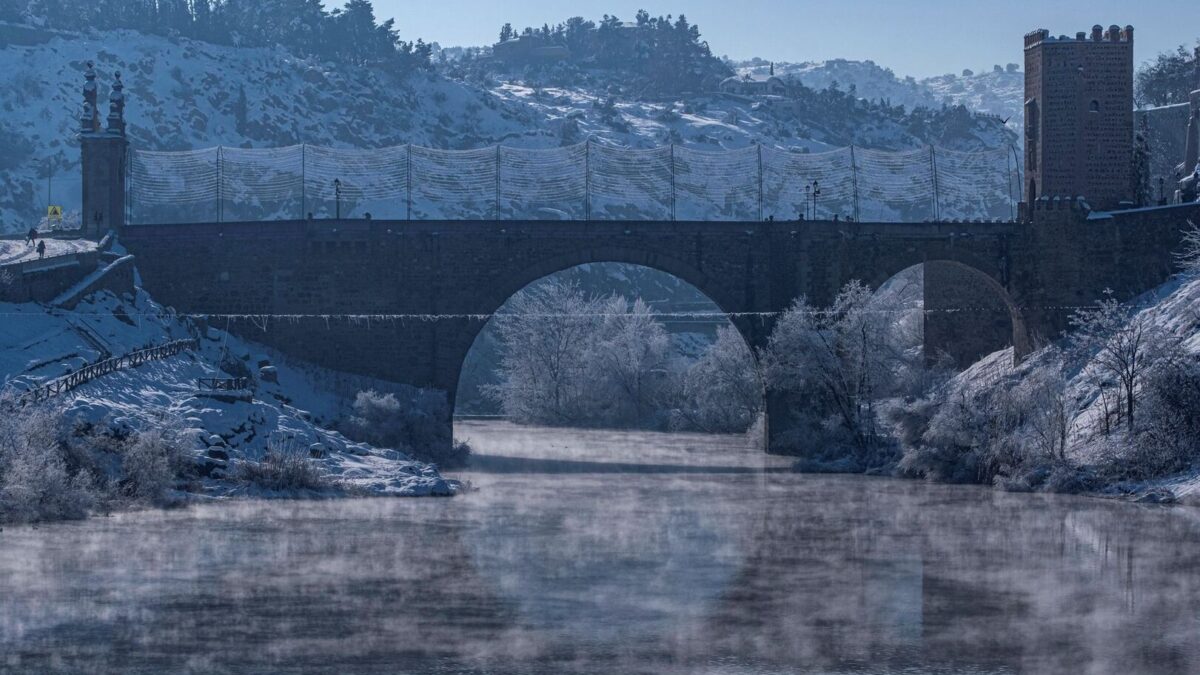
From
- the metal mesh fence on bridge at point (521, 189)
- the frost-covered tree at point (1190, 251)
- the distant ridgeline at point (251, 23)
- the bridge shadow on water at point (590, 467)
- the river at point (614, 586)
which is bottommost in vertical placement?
the river at point (614, 586)

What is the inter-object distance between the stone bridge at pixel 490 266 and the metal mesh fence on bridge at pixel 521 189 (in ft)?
216

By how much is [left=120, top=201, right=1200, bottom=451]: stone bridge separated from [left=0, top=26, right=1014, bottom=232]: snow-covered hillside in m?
72.5

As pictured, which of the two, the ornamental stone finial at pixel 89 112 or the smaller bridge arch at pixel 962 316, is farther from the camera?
the smaller bridge arch at pixel 962 316

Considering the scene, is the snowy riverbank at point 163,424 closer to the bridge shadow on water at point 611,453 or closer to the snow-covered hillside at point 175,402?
the snow-covered hillside at point 175,402

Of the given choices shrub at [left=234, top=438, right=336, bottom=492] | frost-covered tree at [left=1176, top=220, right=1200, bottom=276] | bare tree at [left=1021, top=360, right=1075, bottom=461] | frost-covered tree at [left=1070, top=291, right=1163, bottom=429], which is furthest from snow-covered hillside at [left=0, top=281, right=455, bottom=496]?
frost-covered tree at [left=1176, top=220, right=1200, bottom=276]

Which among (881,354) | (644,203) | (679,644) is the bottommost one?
(679,644)

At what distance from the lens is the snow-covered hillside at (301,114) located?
141 meters

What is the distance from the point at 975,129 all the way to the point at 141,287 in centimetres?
15831

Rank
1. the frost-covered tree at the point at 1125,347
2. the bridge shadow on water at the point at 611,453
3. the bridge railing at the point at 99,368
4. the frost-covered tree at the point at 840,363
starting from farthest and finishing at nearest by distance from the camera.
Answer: the frost-covered tree at the point at 840,363 < the bridge shadow on water at the point at 611,453 < the frost-covered tree at the point at 1125,347 < the bridge railing at the point at 99,368

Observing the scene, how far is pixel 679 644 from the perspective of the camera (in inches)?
903

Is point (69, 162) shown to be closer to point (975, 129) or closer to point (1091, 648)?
point (975, 129)

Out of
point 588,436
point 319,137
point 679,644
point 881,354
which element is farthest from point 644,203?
point 679,644

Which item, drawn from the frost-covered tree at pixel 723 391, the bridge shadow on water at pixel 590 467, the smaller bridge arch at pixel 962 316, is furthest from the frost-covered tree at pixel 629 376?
the bridge shadow on water at pixel 590 467

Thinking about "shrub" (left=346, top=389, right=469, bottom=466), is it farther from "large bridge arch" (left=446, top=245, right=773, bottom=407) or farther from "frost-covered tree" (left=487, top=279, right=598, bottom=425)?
"frost-covered tree" (left=487, top=279, right=598, bottom=425)
